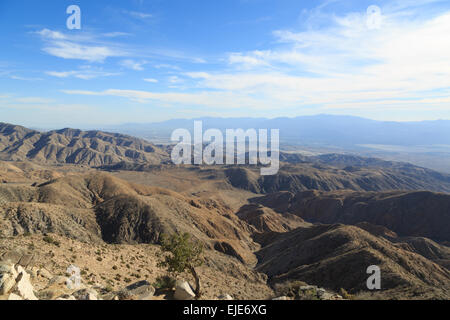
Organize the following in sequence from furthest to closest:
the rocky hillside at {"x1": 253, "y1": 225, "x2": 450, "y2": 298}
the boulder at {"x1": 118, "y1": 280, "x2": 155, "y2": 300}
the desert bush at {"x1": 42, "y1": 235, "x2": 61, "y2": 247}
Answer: the rocky hillside at {"x1": 253, "y1": 225, "x2": 450, "y2": 298} < the desert bush at {"x1": 42, "y1": 235, "x2": 61, "y2": 247} < the boulder at {"x1": 118, "y1": 280, "x2": 155, "y2": 300}

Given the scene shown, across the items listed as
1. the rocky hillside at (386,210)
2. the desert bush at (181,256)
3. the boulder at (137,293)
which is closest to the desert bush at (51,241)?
the desert bush at (181,256)

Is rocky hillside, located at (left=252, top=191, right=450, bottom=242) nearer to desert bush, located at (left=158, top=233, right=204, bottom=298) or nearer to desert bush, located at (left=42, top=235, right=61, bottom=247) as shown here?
desert bush, located at (left=158, top=233, right=204, bottom=298)

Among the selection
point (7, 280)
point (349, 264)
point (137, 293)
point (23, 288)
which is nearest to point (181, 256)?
point (137, 293)

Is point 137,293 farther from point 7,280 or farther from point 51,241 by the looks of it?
point 51,241

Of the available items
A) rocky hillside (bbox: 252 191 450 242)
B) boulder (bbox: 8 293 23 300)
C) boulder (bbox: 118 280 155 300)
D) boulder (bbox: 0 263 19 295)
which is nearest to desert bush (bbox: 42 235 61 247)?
boulder (bbox: 118 280 155 300)

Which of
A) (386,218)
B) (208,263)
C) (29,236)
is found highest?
(29,236)

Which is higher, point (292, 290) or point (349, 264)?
point (292, 290)

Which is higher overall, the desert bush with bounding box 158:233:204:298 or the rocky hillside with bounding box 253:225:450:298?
the desert bush with bounding box 158:233:204:298

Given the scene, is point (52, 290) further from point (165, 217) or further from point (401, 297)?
point (165, 217)

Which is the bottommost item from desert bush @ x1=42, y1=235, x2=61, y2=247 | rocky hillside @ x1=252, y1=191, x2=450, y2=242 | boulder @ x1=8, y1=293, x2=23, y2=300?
rocky hillside @ x1=252, y1=191, x2=450, y2=242
